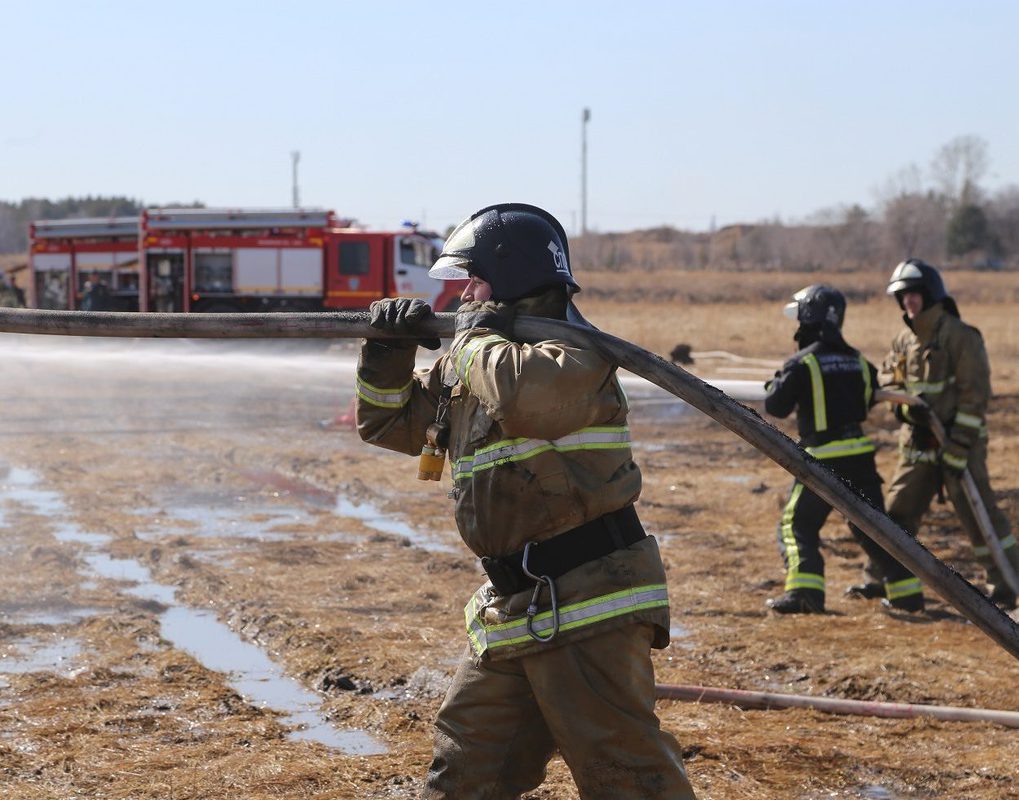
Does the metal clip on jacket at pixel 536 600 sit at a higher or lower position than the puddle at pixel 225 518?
higher

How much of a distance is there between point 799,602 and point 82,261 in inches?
1101

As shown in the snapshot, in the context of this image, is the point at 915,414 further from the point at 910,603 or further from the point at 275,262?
the point at 275,262

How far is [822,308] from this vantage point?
23.6 ft

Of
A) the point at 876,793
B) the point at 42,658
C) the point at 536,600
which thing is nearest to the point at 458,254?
the point at 536,600

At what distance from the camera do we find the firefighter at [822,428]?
7.15m

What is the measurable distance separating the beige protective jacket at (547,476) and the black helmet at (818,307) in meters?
4.02

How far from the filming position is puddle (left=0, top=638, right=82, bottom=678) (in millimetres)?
5699

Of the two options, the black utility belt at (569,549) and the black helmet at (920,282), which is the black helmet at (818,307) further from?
the black utility belt at (569,549)

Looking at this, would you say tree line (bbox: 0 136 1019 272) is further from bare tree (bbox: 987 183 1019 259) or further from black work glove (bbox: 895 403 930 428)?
black work glove (bbox: 895 403 930 428)

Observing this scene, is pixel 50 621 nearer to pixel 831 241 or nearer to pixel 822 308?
pixel 822 308

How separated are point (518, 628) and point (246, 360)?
67.9 feet

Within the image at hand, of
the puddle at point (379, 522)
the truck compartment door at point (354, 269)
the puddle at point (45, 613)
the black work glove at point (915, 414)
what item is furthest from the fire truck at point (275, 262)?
the puddle at point (45, 613)

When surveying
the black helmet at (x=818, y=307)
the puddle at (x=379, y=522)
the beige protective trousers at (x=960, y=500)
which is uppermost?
the black helmet at (x=818, y=307)

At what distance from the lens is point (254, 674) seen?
19.0 ft
